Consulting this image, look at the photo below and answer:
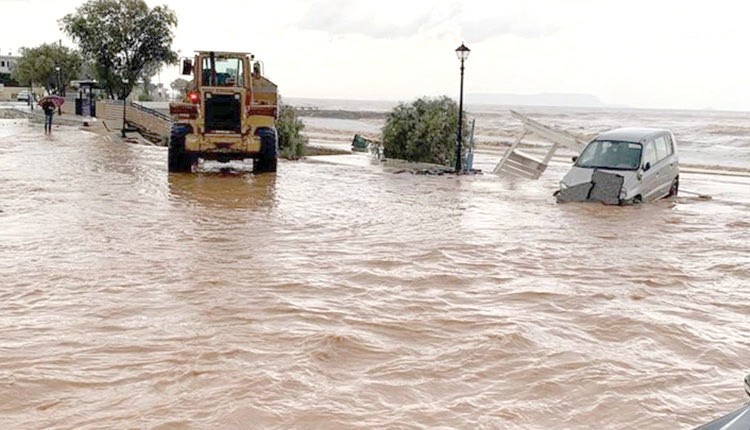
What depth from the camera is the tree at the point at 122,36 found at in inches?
1647

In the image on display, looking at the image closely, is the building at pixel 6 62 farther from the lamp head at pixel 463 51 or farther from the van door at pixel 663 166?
the van door at pixel 663 166

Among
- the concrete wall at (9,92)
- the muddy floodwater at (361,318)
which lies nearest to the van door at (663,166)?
the muddy floodwater at (361,318)

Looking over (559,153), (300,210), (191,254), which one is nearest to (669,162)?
(300,210)

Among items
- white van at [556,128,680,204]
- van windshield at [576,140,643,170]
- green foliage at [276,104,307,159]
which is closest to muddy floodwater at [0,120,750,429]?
white van at [556,128,680,204]

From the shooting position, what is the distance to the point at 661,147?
16.3m

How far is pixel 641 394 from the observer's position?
4949mm

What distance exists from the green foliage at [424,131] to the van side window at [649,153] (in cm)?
1072

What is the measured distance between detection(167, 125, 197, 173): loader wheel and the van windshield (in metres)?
9.98

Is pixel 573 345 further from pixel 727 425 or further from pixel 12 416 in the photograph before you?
pixel 12 416

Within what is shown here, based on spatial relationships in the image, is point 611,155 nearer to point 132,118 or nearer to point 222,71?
point 222,71

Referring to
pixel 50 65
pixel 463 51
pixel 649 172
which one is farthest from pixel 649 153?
pixel 50 65

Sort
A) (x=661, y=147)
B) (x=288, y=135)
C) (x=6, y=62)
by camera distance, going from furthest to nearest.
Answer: (x=6, y=62)
(x=288, y=135)
(x=661, y=147)

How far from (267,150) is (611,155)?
8815 mm

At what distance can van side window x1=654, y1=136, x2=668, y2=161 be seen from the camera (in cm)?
1616
